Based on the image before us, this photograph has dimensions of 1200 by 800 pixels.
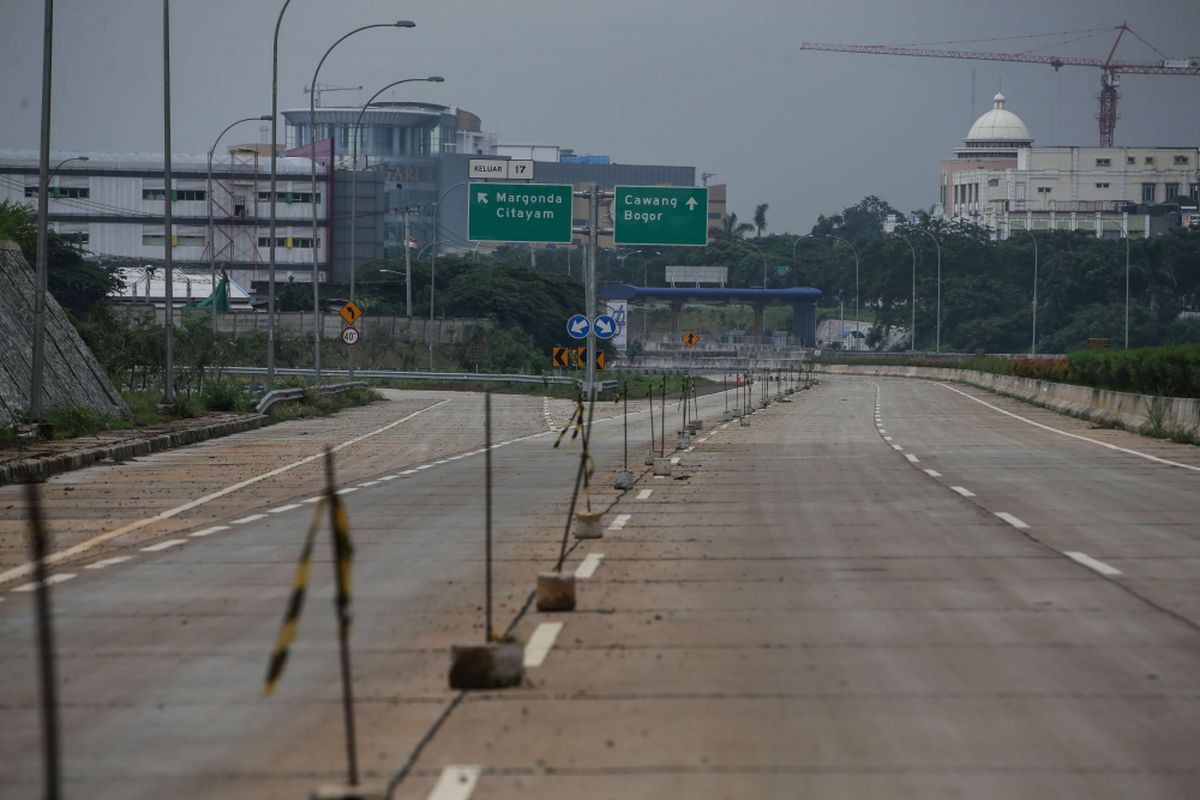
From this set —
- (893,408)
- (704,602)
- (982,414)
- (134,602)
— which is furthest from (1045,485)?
(893,408)

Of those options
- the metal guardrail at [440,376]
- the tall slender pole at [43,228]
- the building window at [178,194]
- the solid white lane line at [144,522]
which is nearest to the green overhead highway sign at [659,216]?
the metal guardrail at [440,376]

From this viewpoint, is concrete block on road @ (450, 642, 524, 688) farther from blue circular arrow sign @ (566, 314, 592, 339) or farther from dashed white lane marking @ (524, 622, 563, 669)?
blue circular arrow sign @ (566, 314, 592, 339)

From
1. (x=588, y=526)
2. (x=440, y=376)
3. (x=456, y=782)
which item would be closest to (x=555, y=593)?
(x=456, y=782)

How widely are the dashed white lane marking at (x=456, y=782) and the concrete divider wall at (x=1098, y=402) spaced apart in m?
29.4

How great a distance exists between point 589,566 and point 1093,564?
394 centimetres

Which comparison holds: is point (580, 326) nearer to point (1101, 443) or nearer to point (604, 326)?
point (604, 326)

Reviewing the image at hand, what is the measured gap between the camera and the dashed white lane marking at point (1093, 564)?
42.5ft

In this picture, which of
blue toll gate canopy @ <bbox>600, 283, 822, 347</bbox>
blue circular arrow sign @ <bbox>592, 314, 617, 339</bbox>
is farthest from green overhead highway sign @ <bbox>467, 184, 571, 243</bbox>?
blue toll gate canopy @ <bbox>600, 283, 822, 347</bbox>

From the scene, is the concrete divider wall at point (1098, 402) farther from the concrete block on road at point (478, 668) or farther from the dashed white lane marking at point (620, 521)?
the concrete block on road at point (478, 668)

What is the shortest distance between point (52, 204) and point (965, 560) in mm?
131951

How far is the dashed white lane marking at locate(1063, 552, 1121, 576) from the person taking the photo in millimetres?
12953

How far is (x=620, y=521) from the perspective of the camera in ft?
56.6

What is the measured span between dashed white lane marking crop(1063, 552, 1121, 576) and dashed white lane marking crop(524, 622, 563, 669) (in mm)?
4757

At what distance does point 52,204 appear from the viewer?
A: 136250 millimetres
